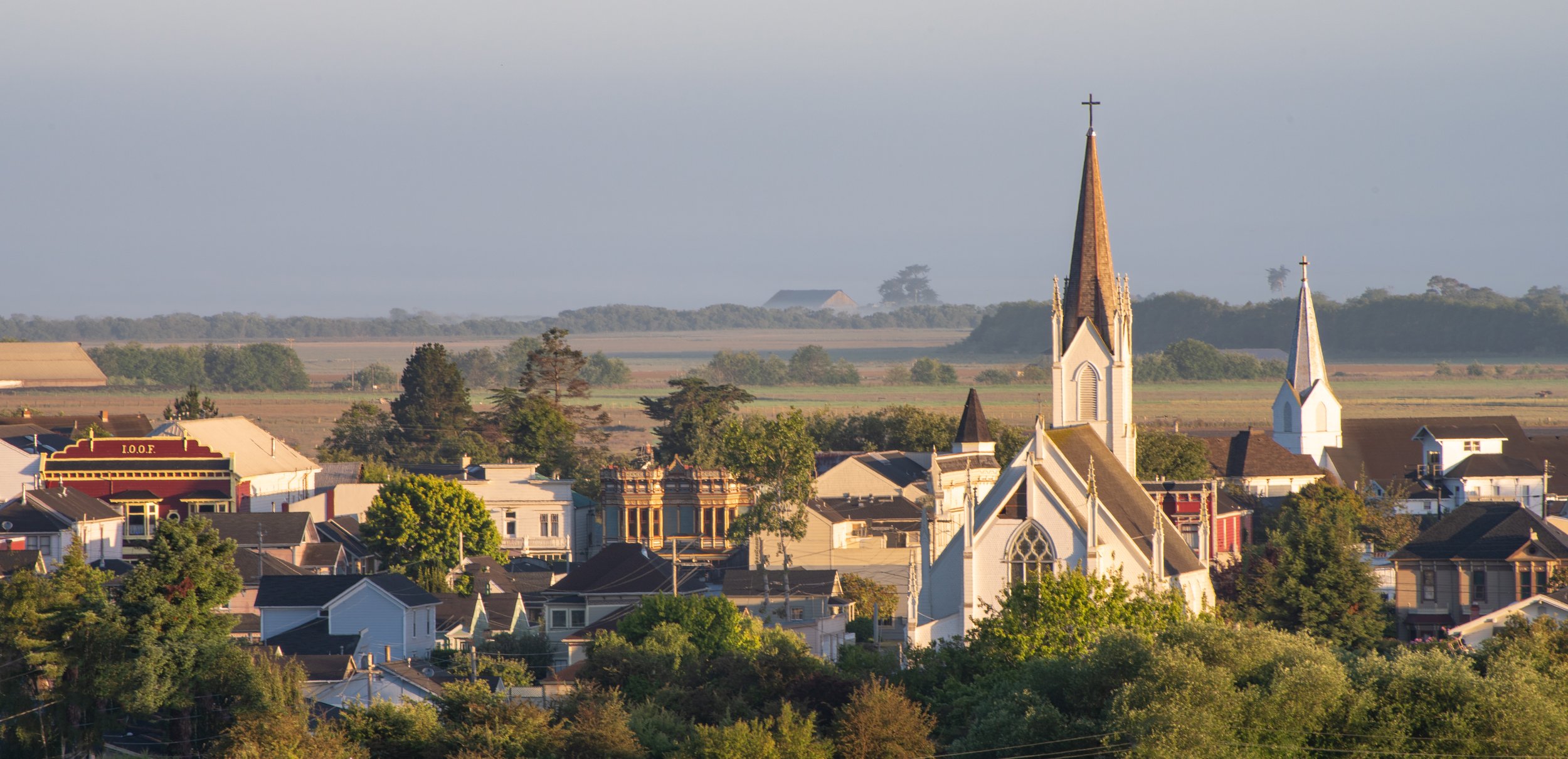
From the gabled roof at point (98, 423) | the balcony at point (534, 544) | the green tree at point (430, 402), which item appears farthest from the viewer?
the green tree at point (430, 402)

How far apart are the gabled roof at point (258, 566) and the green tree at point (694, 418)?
4020cm

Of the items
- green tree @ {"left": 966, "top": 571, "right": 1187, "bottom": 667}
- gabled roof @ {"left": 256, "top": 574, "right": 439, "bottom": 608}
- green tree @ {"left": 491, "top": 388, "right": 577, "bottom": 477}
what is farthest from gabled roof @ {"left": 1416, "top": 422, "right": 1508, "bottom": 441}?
green tree @ {"left": 966, "top": 571, "right": 1187, "bottom": 667}

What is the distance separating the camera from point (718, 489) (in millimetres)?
92312

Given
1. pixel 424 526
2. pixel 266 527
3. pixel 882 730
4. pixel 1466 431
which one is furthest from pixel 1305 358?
pixel 882 730

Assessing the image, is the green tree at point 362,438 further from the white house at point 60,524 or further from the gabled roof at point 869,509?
Answer: the gabled roof at point 869,509

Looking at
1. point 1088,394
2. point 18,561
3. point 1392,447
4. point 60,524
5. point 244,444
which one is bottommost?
point 18,561

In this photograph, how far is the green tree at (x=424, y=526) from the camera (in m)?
79.0

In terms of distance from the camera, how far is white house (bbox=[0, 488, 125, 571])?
80125 millimetres

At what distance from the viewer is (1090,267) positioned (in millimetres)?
64562

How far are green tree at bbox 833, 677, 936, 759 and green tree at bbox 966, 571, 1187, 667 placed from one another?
19.7ft

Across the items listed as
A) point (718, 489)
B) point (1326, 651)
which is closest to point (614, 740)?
point (1326, 651)

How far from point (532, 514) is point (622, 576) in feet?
90.2

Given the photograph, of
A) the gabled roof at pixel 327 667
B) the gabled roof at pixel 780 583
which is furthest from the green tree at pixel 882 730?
the gabled roof at pixel 780 583

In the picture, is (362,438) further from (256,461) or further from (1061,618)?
(1061,618)
